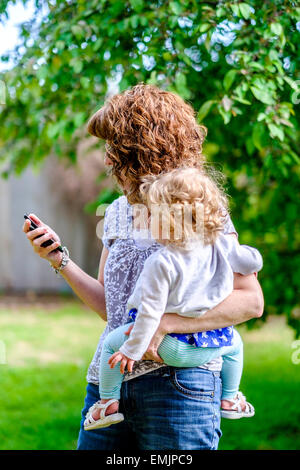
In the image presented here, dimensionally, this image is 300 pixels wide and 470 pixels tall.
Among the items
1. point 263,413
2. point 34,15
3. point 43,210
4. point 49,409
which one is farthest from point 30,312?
point 34,15

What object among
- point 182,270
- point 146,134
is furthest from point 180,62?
point 182,270

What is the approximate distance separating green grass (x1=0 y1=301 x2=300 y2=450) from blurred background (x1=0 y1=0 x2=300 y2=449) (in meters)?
0.01

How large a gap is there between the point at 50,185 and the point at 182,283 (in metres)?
8.69

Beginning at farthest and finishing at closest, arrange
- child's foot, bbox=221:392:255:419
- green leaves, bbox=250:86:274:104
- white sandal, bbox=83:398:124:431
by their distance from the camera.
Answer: green leaves, bbox=250:86:274:104, child's foot, bbox=221:392:255:419, white sandal, bbox=83:398:124:431

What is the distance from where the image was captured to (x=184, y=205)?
1370mm

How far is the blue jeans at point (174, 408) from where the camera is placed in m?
1.45

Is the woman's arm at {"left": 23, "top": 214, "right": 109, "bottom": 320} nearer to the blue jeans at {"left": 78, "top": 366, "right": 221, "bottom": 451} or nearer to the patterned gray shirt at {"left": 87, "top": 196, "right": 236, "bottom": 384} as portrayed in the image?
the patterned gray shirt at {"left": 87, "top": 196, "right": 236, "bottom": 384}

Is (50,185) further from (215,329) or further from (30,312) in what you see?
(215,329)

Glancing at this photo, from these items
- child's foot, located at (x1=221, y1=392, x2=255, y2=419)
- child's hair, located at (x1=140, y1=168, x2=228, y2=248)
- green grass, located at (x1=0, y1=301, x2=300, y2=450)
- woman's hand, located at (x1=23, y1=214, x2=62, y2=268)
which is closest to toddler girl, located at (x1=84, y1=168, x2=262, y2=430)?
child's hair, located at (x1=140, y1=168, x2=228, y2=248)

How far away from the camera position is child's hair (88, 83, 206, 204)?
145cm

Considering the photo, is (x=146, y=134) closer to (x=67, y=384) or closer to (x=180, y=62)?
(x=180, y=62)

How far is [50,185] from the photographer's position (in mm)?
9820

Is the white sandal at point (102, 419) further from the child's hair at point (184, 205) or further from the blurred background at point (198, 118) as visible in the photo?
the blurred background at point (198, 118)

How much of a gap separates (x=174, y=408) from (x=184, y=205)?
20.3 inches
